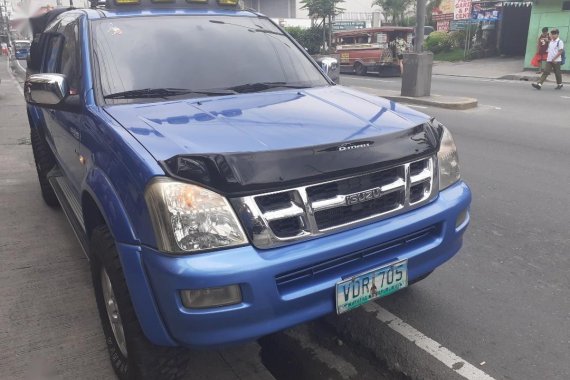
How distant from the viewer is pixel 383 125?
2549mm

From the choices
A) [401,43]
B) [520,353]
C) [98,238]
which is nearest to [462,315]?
[520,353]

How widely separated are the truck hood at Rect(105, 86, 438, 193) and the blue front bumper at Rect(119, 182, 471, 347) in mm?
289

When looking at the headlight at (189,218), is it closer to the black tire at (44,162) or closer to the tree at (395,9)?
the black tire at (44,162)

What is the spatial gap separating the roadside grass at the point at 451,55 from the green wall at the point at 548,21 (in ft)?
20.2

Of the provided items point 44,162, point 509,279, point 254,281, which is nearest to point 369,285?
point 254,281

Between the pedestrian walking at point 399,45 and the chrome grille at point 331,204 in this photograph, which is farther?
the pedestrian walking at point 399,45

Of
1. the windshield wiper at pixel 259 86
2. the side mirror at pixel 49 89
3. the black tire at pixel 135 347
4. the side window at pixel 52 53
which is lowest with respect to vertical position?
the black tire at pixel 135 347

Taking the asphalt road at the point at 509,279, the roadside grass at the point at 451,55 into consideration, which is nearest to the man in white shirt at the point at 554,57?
the asphalt road at the point at 509,279

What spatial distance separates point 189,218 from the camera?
1981mm

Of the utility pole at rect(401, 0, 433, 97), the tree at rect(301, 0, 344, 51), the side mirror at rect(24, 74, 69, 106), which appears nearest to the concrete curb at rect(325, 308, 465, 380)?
the side mirror at rect(24, 74, 69, 106)

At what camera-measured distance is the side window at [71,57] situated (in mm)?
3107

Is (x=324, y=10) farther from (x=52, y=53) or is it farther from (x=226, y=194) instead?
(x=226, y=194)

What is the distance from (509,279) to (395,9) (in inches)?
1667

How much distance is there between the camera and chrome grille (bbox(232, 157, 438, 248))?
2.04 meters
